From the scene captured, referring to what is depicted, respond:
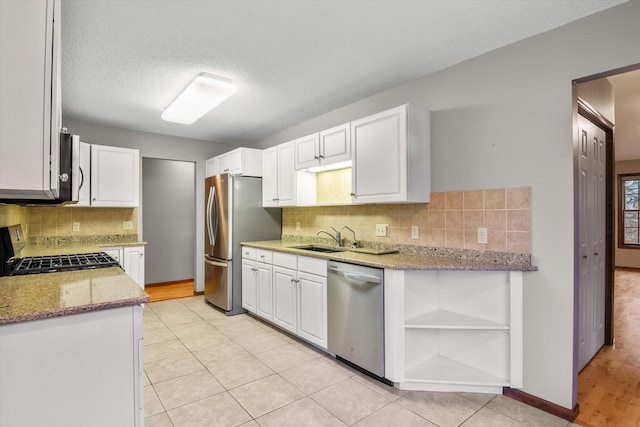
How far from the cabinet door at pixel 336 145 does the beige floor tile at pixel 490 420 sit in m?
2.14

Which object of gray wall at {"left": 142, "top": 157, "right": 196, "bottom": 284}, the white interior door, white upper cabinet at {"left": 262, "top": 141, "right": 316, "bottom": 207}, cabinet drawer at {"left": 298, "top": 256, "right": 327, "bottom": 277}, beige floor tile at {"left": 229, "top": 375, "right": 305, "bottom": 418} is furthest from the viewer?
gray wall at {"left": 142, "top": 157, "right": 196, "bottom": 284}

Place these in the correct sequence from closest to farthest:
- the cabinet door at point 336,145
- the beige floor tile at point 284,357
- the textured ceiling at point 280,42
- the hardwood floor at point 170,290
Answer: the textured ceiling at point 280,42 → the beige floor tile at point 284,357 → the cabinet door at point 336,145 → the hardwood floor at point 170,290

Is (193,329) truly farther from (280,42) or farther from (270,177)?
(280,42)

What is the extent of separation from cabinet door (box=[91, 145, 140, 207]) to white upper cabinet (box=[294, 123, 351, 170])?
223cm

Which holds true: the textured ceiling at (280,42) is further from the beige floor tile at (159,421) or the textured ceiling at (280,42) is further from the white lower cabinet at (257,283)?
the beige floor tile at (159,421)

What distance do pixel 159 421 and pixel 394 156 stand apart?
2413 millimetres

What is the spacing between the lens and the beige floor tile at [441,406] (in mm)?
1986

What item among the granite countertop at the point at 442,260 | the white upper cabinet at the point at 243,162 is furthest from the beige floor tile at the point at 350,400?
the white upper cabinet at the point at 243,162

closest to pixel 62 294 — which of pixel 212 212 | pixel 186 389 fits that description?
pixel 186 389

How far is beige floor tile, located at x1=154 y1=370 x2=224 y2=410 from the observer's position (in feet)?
7.26

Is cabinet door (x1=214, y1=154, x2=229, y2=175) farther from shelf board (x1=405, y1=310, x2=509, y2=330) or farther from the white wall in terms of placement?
the white wall

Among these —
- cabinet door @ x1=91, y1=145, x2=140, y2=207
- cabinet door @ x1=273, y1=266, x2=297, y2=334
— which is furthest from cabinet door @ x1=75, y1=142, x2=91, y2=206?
cabinet door @ x1=273, y1=266, x2=297, y2=334

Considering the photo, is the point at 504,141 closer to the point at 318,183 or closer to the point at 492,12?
the point at 492,12

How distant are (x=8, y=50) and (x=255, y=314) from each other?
10.9 feet
